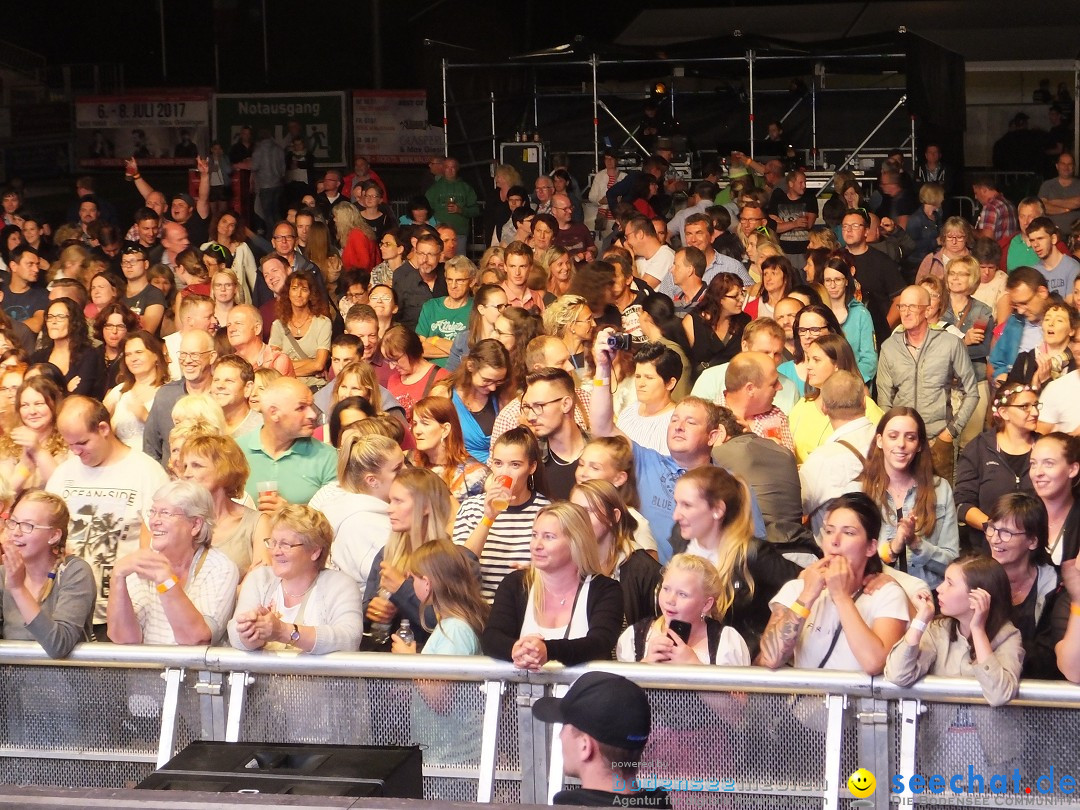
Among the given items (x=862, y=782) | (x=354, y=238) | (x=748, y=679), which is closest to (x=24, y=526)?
(x=748, y=679)

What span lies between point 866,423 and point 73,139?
16.9 metres

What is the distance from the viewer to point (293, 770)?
3.09m

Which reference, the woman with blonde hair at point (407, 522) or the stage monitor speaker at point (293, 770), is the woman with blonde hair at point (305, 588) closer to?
the woman with blonde hair at point (407, 522)

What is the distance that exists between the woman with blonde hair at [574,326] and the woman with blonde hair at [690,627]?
3246 millimetres

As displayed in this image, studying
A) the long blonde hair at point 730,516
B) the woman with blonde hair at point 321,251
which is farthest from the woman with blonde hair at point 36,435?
the woman with blonde hair at point 321,251

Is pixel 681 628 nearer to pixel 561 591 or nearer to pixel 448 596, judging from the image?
pixel 561 591

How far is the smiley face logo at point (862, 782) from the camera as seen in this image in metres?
3.71

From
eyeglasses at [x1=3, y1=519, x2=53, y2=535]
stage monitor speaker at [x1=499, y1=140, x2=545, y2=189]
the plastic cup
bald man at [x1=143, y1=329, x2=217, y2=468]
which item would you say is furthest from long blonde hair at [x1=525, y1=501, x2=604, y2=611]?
stage monitor speaker at [x1=499, y1=140, x2=545, y2=189]

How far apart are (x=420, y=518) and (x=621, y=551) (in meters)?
0.69

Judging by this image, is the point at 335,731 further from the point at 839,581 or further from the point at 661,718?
the point at 839,581

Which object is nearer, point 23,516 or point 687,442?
point 23,516

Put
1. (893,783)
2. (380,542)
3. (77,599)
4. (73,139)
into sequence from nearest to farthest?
(893,783) → (77,599) → (380,542) → (73,139)

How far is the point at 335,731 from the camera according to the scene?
4078 mm

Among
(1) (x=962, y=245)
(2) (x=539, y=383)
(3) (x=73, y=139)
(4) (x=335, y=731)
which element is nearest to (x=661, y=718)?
(4) (x=335, y=731)
